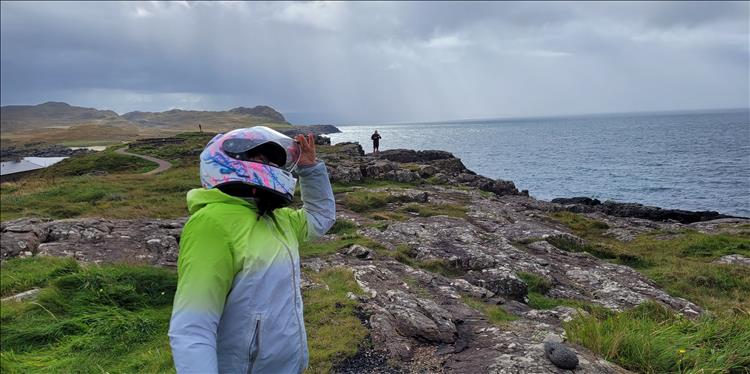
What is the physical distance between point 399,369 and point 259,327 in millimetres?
4521


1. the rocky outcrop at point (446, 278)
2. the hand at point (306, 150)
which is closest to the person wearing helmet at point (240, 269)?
the hand at point (306, 150)

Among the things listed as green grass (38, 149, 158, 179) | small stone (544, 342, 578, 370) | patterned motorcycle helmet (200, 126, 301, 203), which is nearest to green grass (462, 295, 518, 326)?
small stone (544, 342, 578, 370)

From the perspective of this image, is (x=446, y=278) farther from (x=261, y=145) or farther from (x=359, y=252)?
(x=261, y=145)

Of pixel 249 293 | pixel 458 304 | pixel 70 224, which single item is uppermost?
pixel 249 293

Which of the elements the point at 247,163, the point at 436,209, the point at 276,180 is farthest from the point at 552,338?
the point at 436,209

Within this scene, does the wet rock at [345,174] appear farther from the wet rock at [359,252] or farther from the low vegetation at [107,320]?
the low vegetation at [107,320]

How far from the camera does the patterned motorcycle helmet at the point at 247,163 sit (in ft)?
10.5

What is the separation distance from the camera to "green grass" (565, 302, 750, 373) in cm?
632

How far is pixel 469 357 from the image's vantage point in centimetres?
716

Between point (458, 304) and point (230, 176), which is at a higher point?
point (230, 176)

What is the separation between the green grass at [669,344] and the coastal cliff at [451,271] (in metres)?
0.25

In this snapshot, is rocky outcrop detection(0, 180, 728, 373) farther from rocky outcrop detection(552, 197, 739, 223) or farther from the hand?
rocky outcrop detection(552, 197, 739, 223)

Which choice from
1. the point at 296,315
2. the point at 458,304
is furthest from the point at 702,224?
the point at 296,315

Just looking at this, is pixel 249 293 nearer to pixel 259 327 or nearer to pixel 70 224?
pixel 259 327
